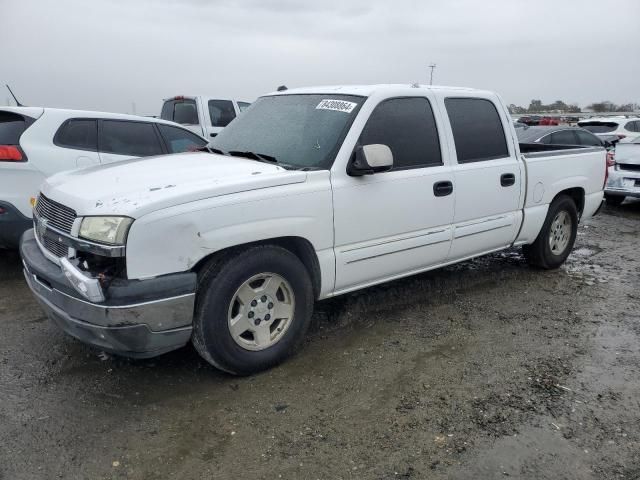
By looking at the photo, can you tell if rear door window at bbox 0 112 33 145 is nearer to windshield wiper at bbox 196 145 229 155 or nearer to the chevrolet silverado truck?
windshield wiper at bbox 196 145 229 155

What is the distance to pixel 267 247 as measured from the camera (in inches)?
133

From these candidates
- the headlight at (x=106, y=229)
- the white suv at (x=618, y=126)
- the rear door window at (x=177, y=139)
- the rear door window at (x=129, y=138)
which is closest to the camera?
the headlight at (x=106, y=229)

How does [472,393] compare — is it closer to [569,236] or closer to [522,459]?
[522,459]

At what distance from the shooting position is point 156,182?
3258 millimetres

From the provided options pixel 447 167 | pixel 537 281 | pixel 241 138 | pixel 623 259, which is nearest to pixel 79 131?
pixel 241 138

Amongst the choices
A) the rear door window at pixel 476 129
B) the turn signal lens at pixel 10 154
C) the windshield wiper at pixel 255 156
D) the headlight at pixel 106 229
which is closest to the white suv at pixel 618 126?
the rear door window at pixel 476 129

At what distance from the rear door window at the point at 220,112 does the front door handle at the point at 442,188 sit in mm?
7974

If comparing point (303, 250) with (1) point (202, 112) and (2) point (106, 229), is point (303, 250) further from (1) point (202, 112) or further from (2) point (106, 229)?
(1) point (202, 112)

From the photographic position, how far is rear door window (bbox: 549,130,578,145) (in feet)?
38.3

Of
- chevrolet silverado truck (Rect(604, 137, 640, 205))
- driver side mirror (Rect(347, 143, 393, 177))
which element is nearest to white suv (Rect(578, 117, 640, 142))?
chevrolet silverado truck (Rect(604, 137, 640, 205))

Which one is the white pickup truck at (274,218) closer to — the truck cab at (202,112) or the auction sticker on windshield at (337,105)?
→ the auction sticker on windshield at (337,105)

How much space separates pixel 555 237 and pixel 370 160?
10.5 feet

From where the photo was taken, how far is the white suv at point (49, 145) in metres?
4.92

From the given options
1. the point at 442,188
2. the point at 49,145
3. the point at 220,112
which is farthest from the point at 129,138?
the point at 220,112
